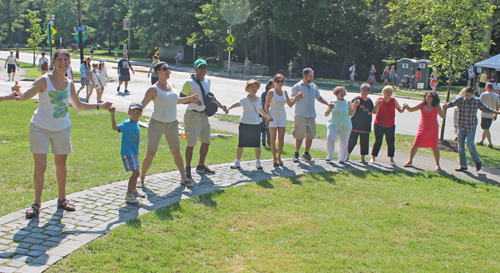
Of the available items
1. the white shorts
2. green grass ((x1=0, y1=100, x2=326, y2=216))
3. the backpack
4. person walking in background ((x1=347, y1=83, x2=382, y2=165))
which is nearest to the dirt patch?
person walking in background ((x1=347, y1=83, x2=382, y2=165))

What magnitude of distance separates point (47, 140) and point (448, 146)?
10282 mm

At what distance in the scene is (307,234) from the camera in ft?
17.1

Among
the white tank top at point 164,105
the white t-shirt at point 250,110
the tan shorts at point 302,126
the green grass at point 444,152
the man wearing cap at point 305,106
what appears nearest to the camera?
the white tank top at point 164,105

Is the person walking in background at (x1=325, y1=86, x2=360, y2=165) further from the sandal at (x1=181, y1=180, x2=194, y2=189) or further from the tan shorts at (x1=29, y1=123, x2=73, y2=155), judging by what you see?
the tan shorts at (x1=29, y1=123, x2=73, y2=155)

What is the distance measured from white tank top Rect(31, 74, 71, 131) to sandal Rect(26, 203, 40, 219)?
36.8 inches

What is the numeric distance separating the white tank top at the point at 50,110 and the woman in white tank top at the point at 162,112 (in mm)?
1210

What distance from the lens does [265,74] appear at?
39.0 m

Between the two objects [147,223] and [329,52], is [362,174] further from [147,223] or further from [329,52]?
Result: [329,52]

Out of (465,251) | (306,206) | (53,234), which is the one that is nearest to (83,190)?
(53,234)

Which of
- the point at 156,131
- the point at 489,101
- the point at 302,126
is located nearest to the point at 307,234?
the point at 156,131

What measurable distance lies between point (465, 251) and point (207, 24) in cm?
4005

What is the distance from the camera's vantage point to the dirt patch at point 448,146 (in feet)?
38.0

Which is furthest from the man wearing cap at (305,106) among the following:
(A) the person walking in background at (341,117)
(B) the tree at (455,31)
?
(B) the tree at (455,31)

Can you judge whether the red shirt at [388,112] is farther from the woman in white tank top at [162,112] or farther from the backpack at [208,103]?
the woman in white tank top at [162,112]
